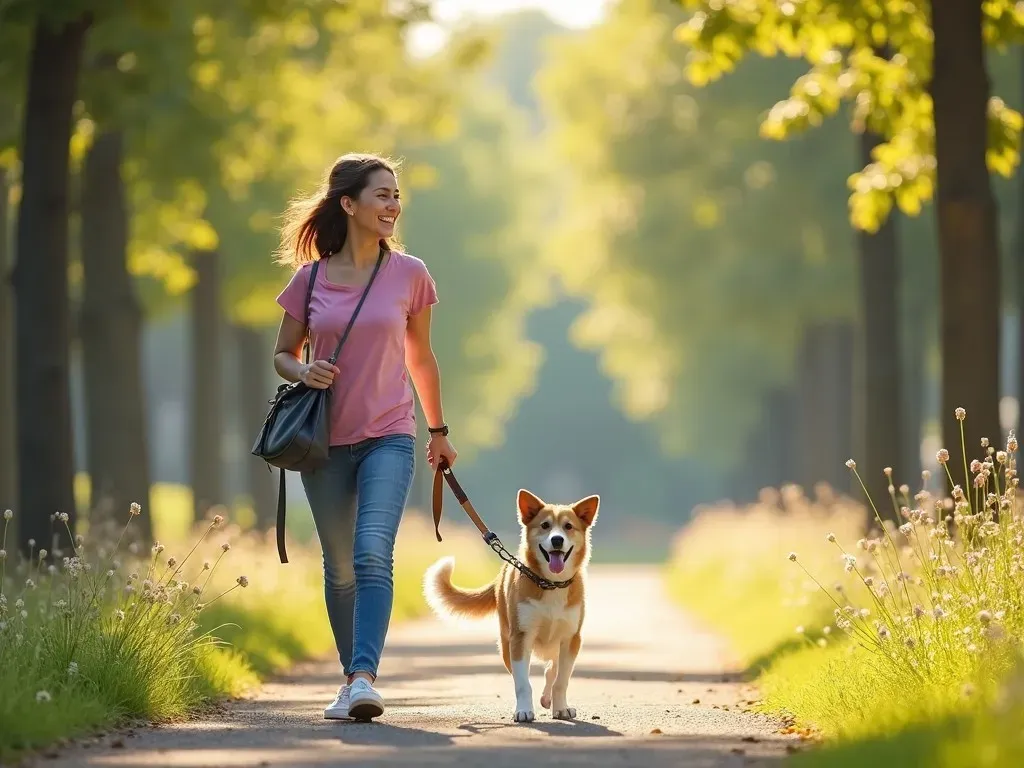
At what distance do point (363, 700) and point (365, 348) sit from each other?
1.58m

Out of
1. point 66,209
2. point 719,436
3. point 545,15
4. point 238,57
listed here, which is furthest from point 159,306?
point 545,15

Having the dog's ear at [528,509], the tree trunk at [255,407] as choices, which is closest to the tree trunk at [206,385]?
the tree trunk at [255,407]

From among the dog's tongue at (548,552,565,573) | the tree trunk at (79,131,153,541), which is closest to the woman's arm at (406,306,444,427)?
the dog's tongue at (548,552,565,573)

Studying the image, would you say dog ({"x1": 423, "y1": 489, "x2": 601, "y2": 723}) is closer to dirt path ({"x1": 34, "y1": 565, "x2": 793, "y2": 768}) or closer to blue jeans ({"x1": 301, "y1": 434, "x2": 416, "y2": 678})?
dirt path ({"x1": 34, "y1": 565, "x2": 793, "y2": 768})

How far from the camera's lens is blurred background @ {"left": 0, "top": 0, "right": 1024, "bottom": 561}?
46.7 ft

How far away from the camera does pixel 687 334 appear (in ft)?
113

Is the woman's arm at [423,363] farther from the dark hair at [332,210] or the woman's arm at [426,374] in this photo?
the dark hair at [332,210]

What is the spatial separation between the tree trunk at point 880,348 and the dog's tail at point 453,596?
10082 mm

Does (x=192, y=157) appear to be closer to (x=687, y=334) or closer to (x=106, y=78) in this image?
(x=106, y=78)

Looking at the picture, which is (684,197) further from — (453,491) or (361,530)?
(361,530)

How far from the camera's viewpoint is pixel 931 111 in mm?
13633

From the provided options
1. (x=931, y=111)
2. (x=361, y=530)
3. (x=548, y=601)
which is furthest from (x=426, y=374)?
(x=931, y=111)

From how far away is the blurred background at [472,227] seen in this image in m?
14.2

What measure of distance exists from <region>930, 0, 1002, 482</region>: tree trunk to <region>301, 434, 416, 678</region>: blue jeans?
196 inches
